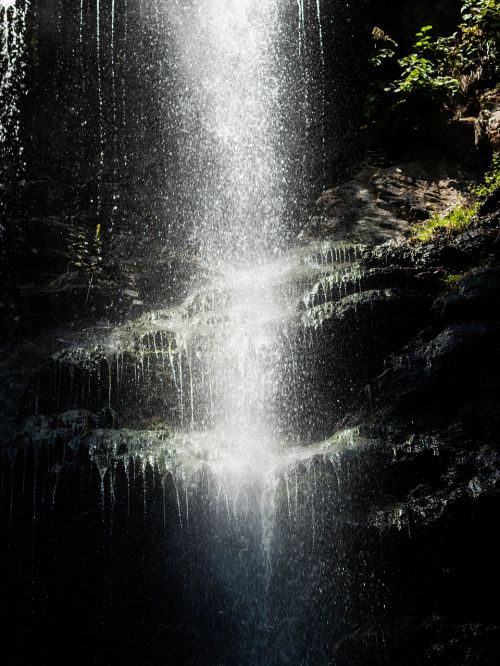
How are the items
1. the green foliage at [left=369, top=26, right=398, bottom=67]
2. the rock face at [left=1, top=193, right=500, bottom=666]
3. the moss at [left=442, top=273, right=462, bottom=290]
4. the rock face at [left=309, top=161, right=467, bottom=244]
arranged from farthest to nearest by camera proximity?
the green foliage at [left=369, top=26, right=398, bottom=67] → the rock face at [left=309, top=161, right=467, bottom=244] → the moss at [left=442, top=273, right=462, bottom=290] → the rock face at [left=1, top=193, right=500, bottom=666]

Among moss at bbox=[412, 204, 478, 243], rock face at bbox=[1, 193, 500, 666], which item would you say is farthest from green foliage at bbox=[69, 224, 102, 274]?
moss at bbox=[412, 204, 478, 243]

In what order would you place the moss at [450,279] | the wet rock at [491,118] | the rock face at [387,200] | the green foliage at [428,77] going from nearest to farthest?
the moss at [450,279] < the wet rock at [491,118] < the rock face at [387,200] < the green foliage at [428,77]

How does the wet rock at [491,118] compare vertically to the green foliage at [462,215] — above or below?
above

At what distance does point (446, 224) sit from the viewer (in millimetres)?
7637

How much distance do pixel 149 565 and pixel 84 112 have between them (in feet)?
38.4

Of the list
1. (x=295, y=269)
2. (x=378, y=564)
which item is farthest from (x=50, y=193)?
(x=378, y=564)

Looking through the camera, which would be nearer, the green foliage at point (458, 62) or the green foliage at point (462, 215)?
the green foliage at point (462, 215)

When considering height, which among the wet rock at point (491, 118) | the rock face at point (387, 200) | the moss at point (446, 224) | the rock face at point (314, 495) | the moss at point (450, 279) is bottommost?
the rock face at point (314, 495)

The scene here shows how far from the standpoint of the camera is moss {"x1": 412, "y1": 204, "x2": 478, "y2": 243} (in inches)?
287

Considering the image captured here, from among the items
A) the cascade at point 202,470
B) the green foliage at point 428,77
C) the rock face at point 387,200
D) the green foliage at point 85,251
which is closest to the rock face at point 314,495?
the cascade at point 202,470

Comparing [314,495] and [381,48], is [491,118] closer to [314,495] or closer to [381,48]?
[381,48]

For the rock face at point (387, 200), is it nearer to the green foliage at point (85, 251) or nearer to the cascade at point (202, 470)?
the cascade at point (202, 470)

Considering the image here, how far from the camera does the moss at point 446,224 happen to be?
7277 mm

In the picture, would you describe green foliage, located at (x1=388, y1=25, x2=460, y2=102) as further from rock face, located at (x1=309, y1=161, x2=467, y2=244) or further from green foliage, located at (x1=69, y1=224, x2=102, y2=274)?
green foliage, located at (x1=69, y1=224, x2=102, y2=274)
